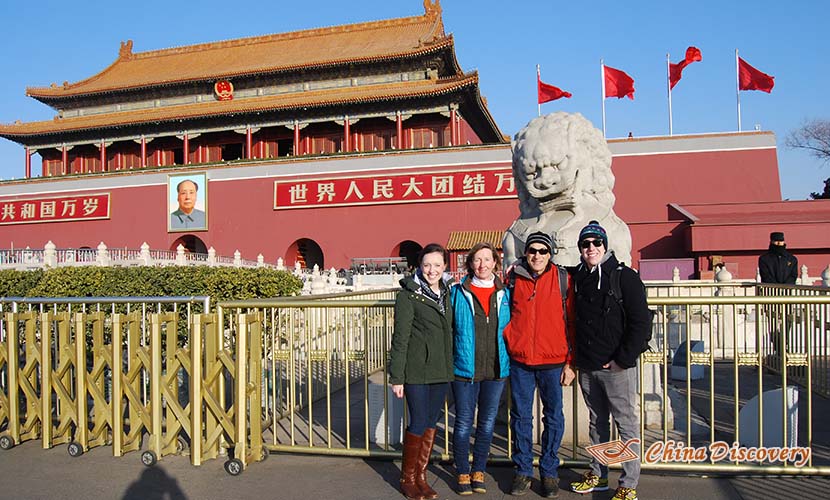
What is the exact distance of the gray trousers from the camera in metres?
3.20

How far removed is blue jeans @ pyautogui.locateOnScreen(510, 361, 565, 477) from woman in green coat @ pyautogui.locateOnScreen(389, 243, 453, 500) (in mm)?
374

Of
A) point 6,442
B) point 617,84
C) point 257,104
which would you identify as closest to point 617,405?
point 6,442

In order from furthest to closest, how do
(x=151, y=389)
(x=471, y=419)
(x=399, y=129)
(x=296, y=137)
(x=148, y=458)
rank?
1. (x=296, y=137)
2. (x=399, y=129)
3. (x=151, y=389)
4. (x=148, y=458)
5. (x=471, y=419)

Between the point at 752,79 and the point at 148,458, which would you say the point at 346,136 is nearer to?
the point at 752,79

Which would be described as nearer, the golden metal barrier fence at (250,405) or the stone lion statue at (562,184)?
the golden metal barrier fence at (250,405)

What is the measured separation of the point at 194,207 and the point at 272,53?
310 inches

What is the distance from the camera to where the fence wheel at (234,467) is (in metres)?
3.70

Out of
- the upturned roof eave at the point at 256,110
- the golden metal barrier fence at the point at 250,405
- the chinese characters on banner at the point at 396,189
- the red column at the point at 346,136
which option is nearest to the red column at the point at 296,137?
the upturned roof eave at the point at 256,110

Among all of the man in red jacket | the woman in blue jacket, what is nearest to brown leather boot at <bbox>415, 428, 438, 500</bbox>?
the woman in blue jacket

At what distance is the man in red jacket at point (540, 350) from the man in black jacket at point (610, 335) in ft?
0.30

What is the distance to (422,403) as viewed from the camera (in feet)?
10.8

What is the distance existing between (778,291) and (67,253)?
14.6 m

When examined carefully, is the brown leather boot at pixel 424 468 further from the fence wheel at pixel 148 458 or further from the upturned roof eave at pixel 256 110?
the upturned roof eave at pixel 256 110

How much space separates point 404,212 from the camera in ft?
68.3
